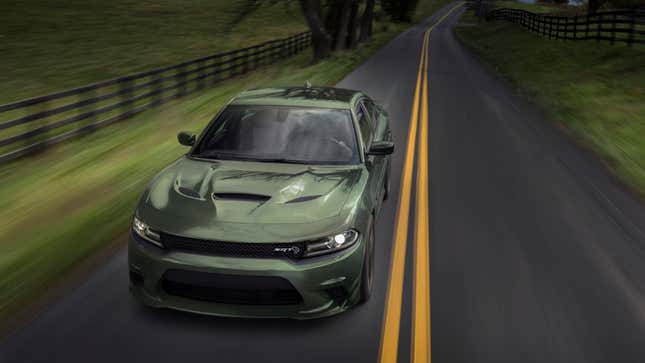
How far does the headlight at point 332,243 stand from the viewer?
174 inches

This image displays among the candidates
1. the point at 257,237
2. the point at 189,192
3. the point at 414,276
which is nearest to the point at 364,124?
the point at 414,276

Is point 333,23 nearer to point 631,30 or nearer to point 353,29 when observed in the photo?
point 353,29

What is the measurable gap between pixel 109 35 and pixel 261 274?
5121 cm

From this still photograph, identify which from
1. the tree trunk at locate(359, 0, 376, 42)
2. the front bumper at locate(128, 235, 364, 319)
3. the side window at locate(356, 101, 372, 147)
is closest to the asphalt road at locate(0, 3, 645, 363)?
the front bumper at locate(128, 235, 364, 319)

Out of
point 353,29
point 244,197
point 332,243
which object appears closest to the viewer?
point 332,243

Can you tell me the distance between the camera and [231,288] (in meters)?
4.29

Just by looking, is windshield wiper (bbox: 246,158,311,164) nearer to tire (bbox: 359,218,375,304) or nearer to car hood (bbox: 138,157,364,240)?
car hood (bbox: 138,157,364,240)

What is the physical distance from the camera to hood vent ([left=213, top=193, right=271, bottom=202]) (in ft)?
15.4

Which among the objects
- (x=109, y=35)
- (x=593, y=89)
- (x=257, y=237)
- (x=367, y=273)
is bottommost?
(x=109, y=35)

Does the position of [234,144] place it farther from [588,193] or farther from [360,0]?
[360,0]

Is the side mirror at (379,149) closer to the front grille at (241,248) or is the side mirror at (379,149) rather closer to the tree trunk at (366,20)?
the front grille at (241,248)

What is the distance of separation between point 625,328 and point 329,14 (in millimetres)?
38563

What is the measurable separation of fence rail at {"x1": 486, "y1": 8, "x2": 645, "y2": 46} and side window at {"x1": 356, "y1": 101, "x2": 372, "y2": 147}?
20.1 metres

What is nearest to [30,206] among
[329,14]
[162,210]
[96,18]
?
[162,210]
